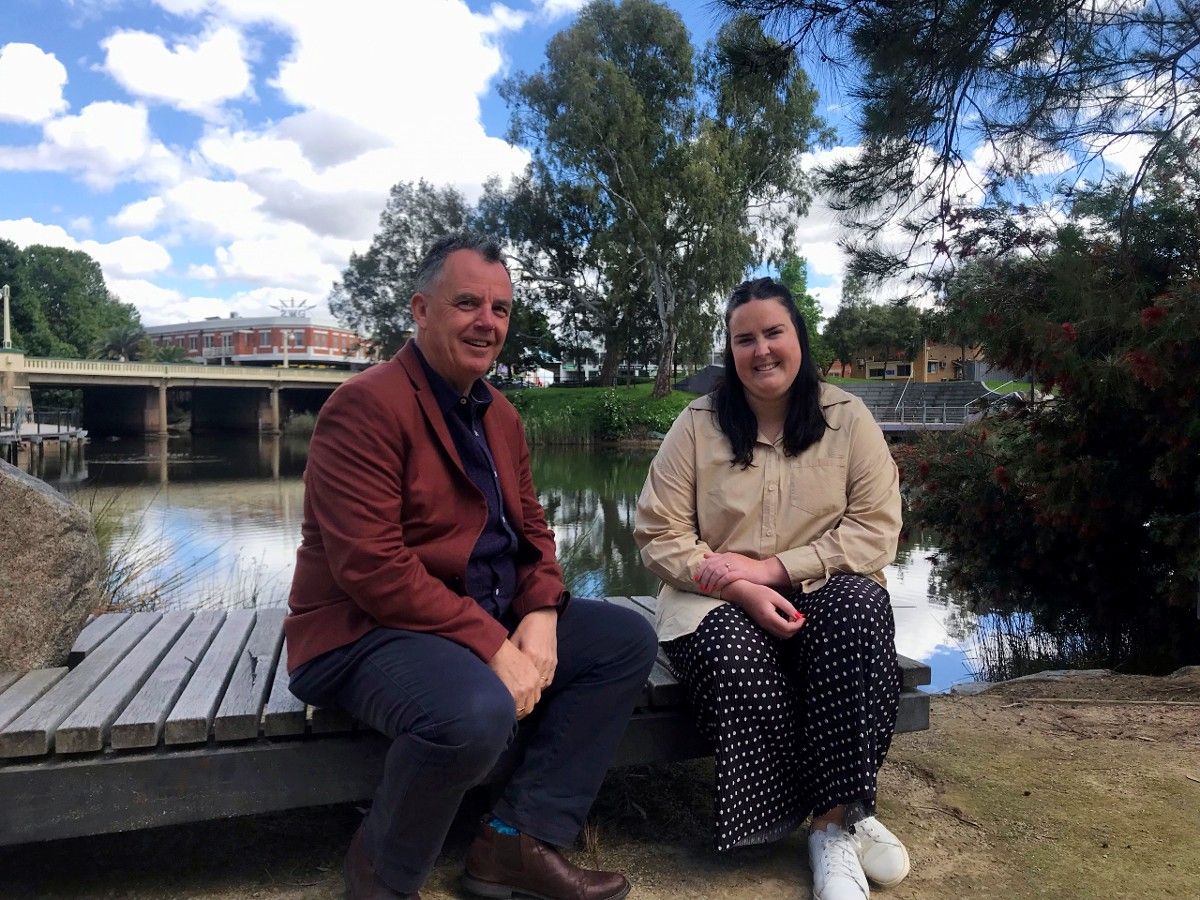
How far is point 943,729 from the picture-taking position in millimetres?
3016

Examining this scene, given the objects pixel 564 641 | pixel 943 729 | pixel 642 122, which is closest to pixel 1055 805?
pixel 943 729

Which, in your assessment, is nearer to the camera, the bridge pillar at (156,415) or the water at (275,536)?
the water at (275,536)

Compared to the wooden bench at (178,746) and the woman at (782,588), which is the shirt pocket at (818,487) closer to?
the woman at (782,588)

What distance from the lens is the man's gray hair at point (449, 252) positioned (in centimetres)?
211

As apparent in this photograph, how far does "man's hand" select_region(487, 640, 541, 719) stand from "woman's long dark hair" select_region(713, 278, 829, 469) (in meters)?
0.82

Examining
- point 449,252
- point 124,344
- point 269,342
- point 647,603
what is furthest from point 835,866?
point 269,342

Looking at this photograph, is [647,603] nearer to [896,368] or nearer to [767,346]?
[767,346]

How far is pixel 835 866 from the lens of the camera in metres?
2.00

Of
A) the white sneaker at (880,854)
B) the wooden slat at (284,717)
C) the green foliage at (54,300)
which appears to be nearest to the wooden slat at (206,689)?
the wooden slat at (284,717)

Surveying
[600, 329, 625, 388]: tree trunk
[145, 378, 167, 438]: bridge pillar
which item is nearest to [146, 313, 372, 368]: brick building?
[145, 378, 167, 438]: bridge pillar

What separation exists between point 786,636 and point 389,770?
0.95 metres

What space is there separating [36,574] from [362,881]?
1.18 m

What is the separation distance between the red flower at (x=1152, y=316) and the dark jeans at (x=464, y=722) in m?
2.57

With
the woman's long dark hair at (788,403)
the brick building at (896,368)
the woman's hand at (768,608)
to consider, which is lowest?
the woman's hand at (768,608)
